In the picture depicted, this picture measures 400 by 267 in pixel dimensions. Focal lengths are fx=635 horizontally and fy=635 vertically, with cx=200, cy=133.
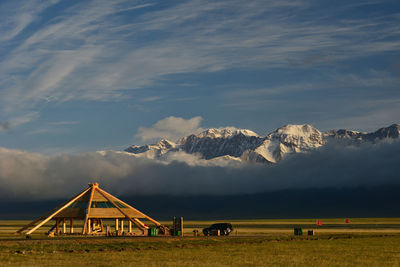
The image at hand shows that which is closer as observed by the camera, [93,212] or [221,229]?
[93,212]

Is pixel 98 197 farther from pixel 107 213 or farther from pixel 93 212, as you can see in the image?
pixel 93 212

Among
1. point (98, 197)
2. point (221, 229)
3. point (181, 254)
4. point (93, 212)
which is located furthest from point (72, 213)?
point (181, 254)

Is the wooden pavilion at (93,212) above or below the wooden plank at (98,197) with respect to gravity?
below

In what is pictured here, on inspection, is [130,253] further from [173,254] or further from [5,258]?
[5,258]

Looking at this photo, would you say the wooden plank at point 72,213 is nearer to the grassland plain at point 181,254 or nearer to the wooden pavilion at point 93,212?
the wooden pavilion at point 93,212

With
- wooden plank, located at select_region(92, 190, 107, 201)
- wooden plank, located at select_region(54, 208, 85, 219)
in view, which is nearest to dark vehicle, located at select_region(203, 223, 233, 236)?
wooden plank, located at select_region(92, 190, 107, 201)

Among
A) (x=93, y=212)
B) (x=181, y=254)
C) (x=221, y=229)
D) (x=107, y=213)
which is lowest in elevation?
(x=181, y=254)

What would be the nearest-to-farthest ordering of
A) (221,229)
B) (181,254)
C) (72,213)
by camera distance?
(181,254) → (72,213) → (221,229)

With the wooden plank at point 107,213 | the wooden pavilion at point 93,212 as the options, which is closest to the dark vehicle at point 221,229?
the wooden pavilion at point 93,212

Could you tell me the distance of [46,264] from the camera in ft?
167

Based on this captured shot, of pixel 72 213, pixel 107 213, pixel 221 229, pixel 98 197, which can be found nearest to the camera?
pixel 72 213

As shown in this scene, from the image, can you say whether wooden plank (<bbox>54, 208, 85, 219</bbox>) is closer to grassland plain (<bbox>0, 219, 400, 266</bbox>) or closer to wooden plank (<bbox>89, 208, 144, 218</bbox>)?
wooden plank (<bbox>89, 208, 144, 218</bbox>)

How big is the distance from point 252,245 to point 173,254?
54.3 feet

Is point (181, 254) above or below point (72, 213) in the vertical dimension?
below
